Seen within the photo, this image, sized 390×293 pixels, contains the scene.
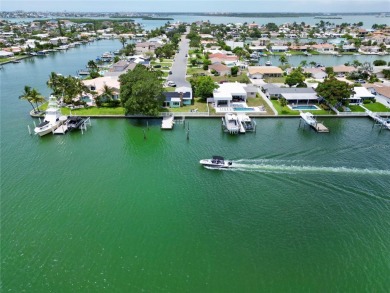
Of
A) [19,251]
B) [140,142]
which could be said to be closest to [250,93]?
[140,142]

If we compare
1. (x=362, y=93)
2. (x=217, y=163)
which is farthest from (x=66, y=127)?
(x=362, y=93)

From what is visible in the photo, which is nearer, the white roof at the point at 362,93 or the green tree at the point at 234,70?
the white roof at the point at 362,93

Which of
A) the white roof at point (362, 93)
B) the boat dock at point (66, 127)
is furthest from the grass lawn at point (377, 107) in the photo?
the boat dock at point (66, 127)

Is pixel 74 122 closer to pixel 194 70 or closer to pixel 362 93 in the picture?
pixel 194 70

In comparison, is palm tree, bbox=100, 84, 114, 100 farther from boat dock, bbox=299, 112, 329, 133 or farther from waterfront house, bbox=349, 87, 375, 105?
waterfront house, bbox=349, 87, 375, 105

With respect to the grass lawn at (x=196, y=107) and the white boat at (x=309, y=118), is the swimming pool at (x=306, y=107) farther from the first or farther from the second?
the grass lawn at (x=196, y=107)

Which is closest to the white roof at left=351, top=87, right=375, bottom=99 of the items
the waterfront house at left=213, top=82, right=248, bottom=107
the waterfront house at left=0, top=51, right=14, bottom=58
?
the waterfront house at left=213, top=82, right=248, bottom=107
